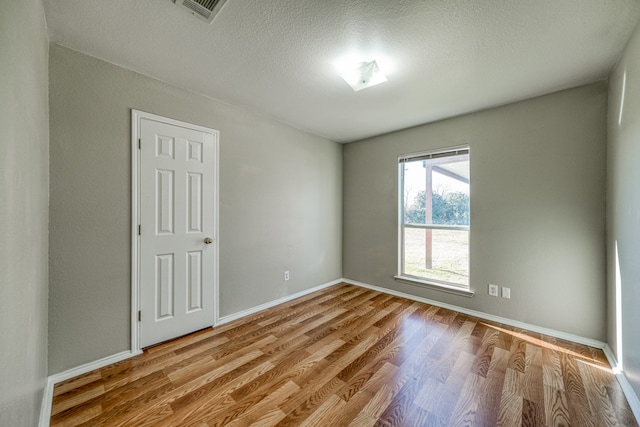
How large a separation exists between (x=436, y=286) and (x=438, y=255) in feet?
1.33

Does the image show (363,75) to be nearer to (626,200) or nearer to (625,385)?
(626,200)

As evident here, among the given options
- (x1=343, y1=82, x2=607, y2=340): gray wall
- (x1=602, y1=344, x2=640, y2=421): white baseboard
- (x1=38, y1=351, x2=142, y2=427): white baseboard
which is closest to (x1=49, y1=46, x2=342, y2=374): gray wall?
(x1=38, y1=351, x2=142, y2=427): white baseboard

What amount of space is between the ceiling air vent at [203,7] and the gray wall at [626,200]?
8.59 feet

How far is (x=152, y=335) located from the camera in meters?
2.22

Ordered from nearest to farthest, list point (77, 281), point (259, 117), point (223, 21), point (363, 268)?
point (223, 21), point (77, 281), point (259, 117), point (363, 268)

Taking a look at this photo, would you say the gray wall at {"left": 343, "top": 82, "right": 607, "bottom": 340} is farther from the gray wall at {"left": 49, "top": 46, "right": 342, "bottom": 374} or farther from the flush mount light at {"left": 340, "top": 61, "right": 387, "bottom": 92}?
the gray wall at {"left": 49, "top": 46, "right": 342, "bottom": 374}

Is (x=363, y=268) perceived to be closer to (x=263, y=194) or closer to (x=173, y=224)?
(x=263, y=194)

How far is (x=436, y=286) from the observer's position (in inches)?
127

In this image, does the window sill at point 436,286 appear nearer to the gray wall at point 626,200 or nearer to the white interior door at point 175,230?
the gray wall at point 626,200

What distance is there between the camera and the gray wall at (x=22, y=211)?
0.81 metres

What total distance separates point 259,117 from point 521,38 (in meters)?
2.53

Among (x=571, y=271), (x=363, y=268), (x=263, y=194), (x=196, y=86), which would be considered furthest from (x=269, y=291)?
(x=571, y=271)

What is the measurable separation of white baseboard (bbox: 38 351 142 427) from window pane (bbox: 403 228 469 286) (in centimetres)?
328


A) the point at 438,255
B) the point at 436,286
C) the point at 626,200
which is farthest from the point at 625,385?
the point at 438,255
